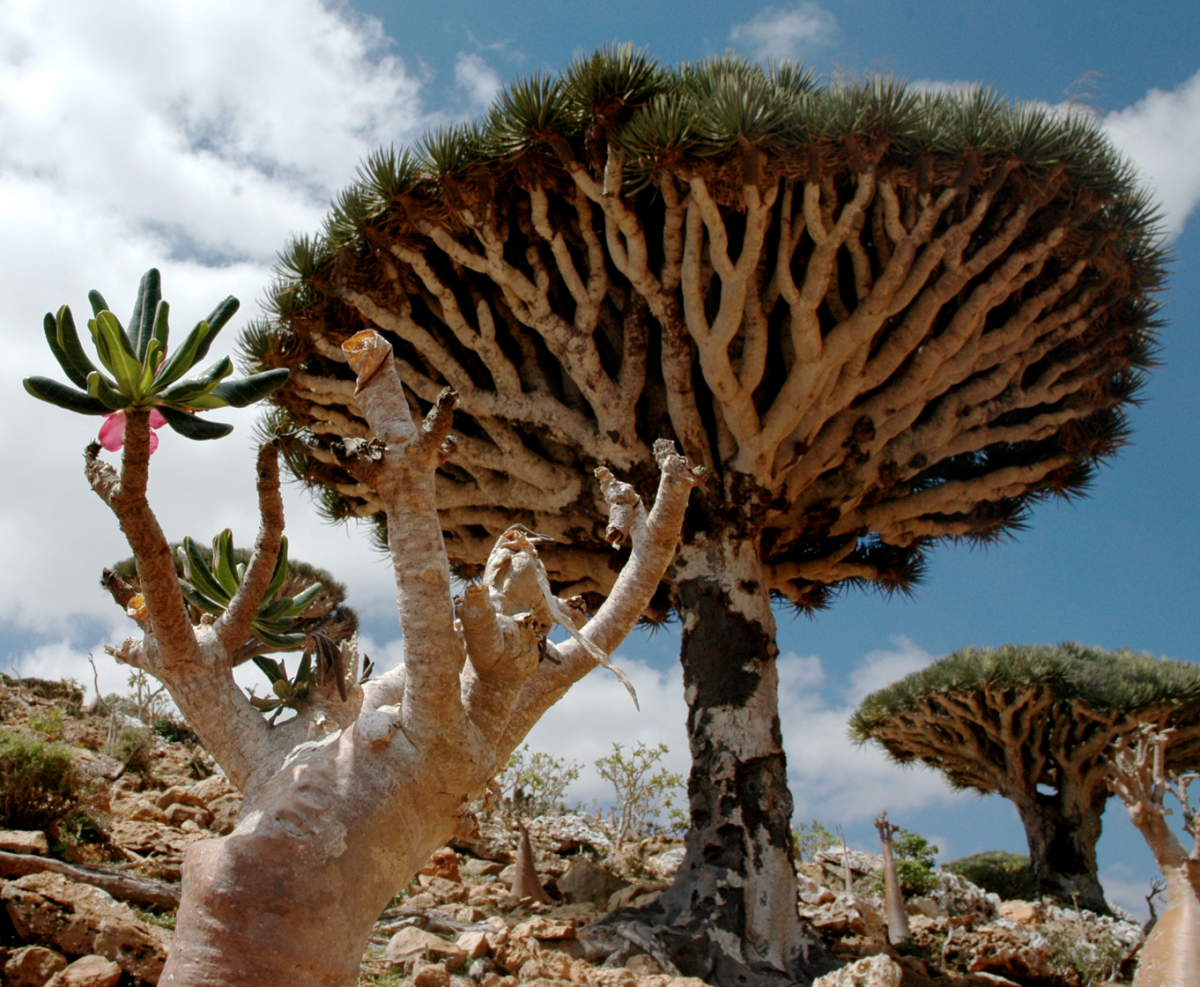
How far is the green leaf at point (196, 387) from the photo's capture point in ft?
7.20

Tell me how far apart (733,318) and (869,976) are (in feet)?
14.0

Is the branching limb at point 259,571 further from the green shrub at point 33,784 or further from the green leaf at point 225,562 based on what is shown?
the green shrub at point 33,784

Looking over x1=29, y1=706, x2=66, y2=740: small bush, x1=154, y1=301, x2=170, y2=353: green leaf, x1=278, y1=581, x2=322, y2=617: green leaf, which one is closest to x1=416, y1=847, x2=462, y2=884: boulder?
x1=29, y1=706, x2=66, y2=740: small bush

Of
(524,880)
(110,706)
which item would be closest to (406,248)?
(524,880)

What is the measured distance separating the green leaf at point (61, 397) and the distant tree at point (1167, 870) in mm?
5671

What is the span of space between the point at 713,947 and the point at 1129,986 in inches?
172

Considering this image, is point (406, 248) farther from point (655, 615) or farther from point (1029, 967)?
point (1029, 967)

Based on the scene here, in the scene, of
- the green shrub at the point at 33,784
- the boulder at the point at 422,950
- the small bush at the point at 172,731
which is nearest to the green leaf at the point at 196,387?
the boulder at the point at 422,950

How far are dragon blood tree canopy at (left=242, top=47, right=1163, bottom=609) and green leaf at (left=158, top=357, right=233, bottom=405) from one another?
4.35 m

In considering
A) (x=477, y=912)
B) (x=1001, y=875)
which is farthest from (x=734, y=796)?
(x=1001, y=875)

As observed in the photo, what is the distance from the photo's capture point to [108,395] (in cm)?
213

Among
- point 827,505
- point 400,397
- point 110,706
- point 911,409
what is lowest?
point 400,397

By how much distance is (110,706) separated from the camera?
9.38 meters

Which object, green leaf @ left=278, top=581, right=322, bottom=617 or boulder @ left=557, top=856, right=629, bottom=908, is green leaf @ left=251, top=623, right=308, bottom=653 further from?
boulder @ left=557, top=856, right=629, bottom=908
